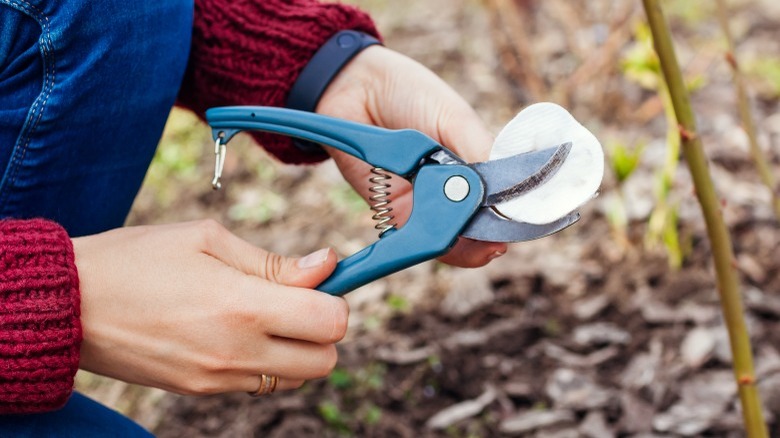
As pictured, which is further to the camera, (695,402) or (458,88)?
(458,88)

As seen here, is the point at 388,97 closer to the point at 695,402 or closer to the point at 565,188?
the point at 565,188

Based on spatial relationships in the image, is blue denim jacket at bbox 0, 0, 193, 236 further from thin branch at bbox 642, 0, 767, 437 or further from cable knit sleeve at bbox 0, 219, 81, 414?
thin branch at bbox 642, 0, 767, 437

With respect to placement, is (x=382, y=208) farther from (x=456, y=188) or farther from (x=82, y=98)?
(x=82, y=98)

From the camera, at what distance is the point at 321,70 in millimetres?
1241

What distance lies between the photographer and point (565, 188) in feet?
2.90

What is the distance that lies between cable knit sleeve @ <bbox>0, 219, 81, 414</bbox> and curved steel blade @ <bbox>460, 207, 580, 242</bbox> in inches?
16.4

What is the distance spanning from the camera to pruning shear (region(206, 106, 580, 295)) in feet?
A: 3.00

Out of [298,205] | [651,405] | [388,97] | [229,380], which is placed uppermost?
[388,97]

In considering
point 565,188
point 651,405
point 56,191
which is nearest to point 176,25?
point 56,191

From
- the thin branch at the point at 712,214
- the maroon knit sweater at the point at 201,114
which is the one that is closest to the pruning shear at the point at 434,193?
the thin branch at the point at 712,214

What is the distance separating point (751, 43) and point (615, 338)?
144 cm

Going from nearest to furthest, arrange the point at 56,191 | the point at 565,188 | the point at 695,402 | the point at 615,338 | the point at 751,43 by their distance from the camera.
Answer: the point at 565,188 → the point at 56,191 → the point at 695,402 → the point at 615,338 → the point at 751,43

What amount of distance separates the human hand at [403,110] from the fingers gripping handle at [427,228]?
0.10 m

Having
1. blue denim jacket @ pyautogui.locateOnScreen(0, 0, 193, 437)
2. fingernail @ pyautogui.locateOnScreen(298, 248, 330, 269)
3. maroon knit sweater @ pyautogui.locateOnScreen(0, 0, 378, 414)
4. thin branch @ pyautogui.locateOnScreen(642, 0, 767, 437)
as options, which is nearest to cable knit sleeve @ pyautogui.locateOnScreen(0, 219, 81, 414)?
maroon knit sweater @ pyautogui.locateOnScreen(0, 0, 378, 414)
